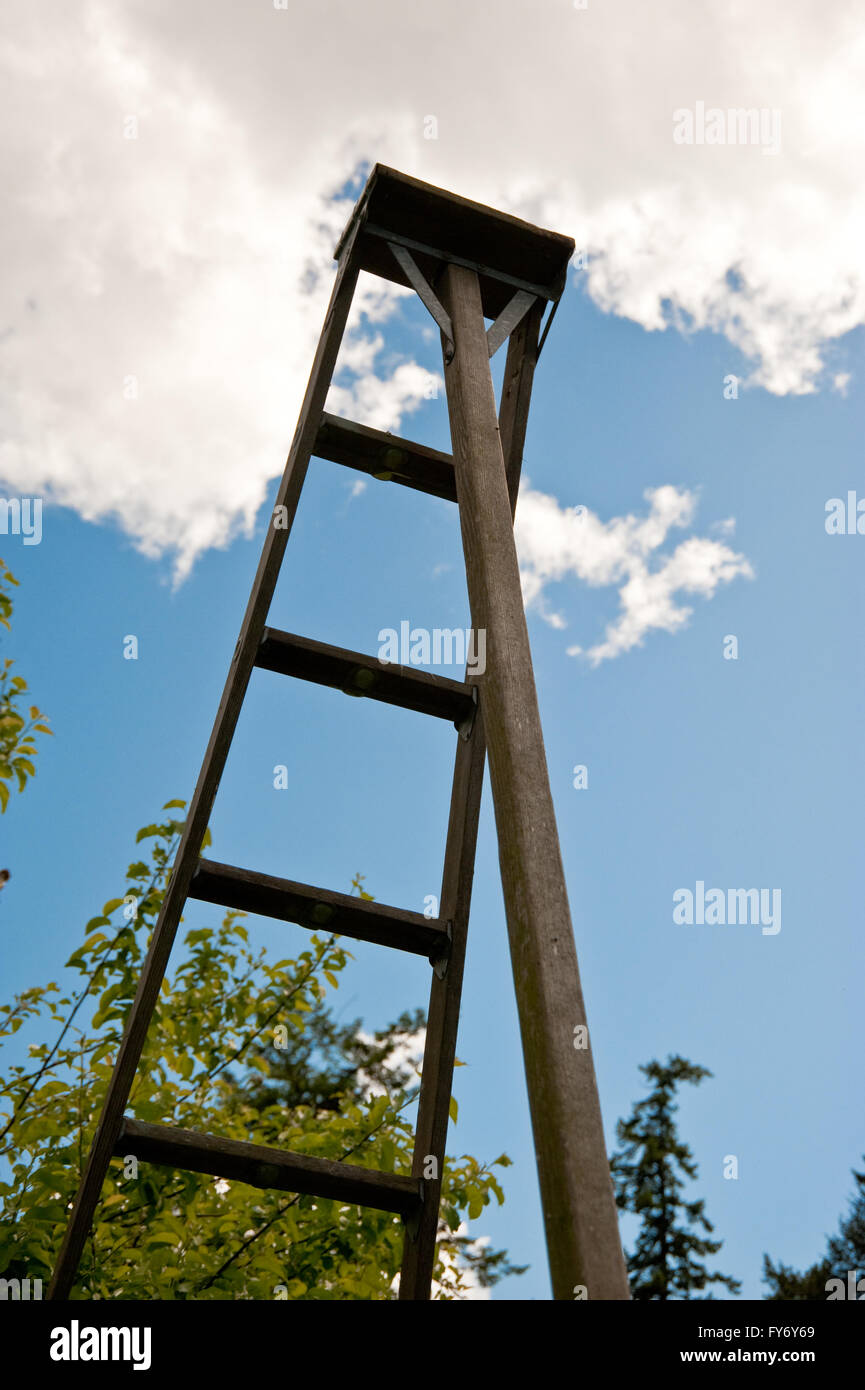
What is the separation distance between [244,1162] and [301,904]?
55 cm

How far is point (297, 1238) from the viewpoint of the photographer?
10.9ft

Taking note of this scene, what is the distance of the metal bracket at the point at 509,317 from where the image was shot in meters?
2.83

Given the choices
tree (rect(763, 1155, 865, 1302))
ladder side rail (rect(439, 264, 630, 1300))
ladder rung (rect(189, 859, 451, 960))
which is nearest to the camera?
ladder side rail (rect(439, 264, 630, 1300))

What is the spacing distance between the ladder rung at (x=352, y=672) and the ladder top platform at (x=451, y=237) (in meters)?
1.00

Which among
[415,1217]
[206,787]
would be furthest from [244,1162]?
[206,787]

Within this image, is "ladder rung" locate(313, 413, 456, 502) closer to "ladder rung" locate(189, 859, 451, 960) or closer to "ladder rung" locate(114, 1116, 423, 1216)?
"ladder rung" locate(189, 859, 451, 960)

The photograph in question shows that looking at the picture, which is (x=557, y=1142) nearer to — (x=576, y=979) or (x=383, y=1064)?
(x=576, y=979)

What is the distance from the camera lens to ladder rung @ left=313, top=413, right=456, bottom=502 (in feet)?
9.59

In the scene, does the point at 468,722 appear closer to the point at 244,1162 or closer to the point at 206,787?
the point at 206,787

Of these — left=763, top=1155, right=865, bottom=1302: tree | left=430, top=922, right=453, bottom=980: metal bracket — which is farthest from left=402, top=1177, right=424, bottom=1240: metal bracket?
left=763, top=1155, right=865, bottom=1302: tree

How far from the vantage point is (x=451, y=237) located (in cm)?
284

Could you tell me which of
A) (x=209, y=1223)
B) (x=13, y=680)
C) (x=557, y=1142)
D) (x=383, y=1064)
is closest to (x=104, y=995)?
(x=209, y=1223)
